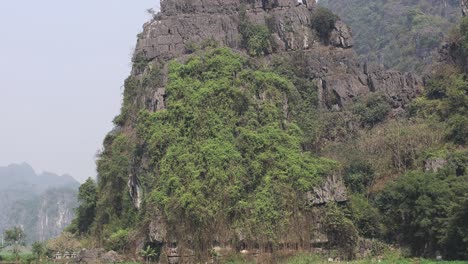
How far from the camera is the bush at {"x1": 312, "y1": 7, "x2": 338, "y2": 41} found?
48.3m

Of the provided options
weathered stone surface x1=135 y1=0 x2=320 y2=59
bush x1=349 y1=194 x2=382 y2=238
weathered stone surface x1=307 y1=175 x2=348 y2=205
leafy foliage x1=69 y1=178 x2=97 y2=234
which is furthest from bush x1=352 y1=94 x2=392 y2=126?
leafy foliage x1=69 y1=178 x2=97 y2=234

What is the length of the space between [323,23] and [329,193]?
19.3 meters

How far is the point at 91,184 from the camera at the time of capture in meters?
46.2

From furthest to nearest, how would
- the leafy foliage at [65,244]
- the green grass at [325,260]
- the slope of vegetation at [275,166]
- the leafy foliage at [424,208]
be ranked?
the leafy foliage at [65,244], the slope of vegetation at [275,166], the leafy foliage at [424,208], the green grass at [325,260]

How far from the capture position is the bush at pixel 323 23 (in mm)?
48344

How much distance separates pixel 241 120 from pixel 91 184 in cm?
1630

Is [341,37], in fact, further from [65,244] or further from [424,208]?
[65,244]

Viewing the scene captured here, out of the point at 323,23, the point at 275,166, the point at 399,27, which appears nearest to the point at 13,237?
the point at 275,166

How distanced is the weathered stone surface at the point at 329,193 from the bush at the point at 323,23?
58.0ft

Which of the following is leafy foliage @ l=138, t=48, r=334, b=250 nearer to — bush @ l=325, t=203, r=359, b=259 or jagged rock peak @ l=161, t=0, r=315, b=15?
bush @ l=325, t=203, r=359, b=259

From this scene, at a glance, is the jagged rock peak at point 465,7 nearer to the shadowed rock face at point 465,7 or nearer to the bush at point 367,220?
the shadowed rock face at point 465,7

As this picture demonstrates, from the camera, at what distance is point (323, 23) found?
1905 inches

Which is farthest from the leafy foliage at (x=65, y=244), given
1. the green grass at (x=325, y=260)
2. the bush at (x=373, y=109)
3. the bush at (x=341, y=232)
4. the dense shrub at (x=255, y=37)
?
the bush at (x=373, y=109)

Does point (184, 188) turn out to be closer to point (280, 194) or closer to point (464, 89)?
point (280, 194)
